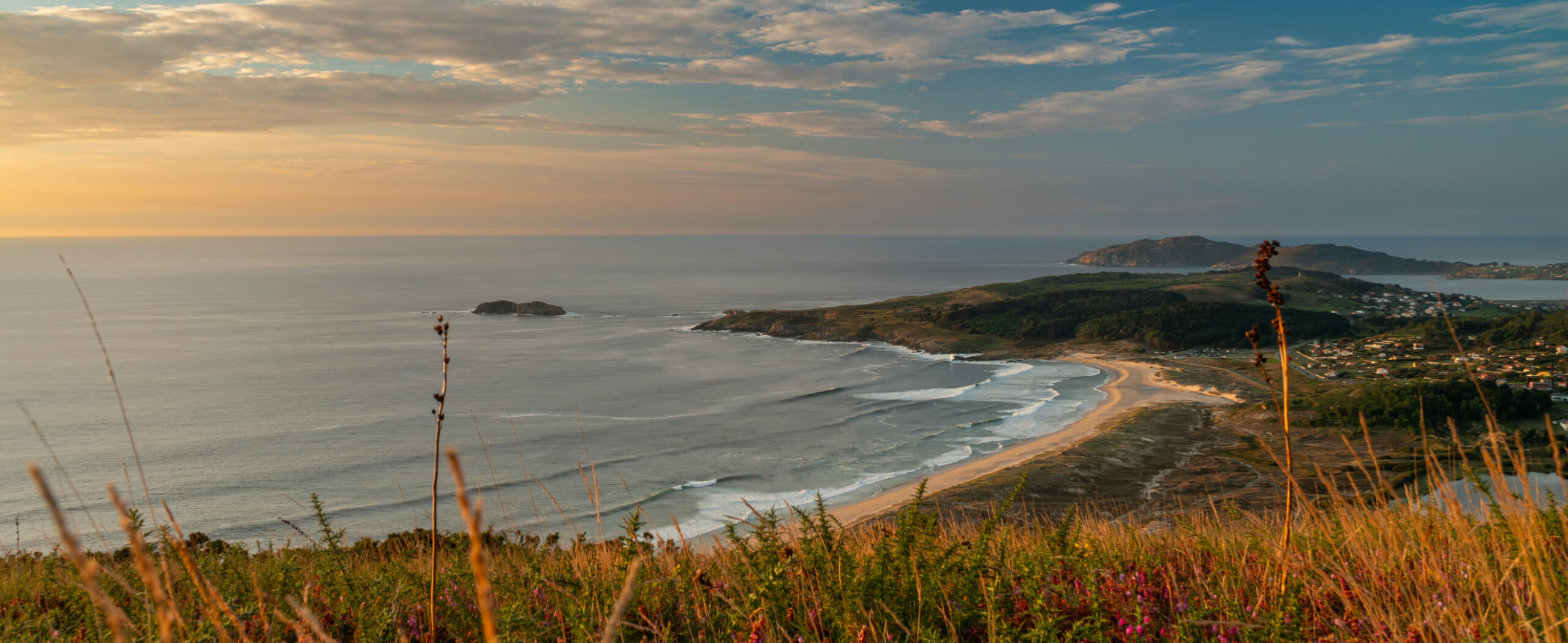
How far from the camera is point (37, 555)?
10.2 metres

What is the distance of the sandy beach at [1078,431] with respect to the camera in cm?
3394

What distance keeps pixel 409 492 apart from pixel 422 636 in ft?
121

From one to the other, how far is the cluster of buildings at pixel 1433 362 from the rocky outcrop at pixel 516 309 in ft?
322

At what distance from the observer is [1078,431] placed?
46.6m

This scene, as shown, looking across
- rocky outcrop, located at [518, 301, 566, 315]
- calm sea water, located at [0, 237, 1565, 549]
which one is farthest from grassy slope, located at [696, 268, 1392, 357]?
rocky outcrop, located at [518, 301, 566, 315]

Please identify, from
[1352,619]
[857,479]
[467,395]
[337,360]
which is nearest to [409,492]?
[857,479]

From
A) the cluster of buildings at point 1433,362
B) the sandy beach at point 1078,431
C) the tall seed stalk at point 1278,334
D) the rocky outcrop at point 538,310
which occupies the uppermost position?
the tall seed stalk at point 1278,334

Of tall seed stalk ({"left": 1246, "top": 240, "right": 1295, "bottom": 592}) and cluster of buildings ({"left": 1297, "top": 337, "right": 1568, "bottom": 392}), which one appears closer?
tall seed stalk ({"left": 1246, "top": 240, "right": 1295, "bottom": 592})

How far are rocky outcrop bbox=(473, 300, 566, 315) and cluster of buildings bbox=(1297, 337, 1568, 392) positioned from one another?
98058 millimetres

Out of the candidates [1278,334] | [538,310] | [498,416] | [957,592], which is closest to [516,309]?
[538,310]

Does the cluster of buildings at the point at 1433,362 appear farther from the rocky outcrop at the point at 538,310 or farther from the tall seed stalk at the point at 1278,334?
the rocky outcrop at the point at 538,310

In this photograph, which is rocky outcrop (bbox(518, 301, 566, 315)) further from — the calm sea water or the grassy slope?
the grassy slope

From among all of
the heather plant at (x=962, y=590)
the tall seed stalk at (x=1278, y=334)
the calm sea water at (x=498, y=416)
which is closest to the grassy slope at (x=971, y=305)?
the calm sea water at (x=498, y=416)

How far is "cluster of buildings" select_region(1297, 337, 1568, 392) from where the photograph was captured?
5034cm
